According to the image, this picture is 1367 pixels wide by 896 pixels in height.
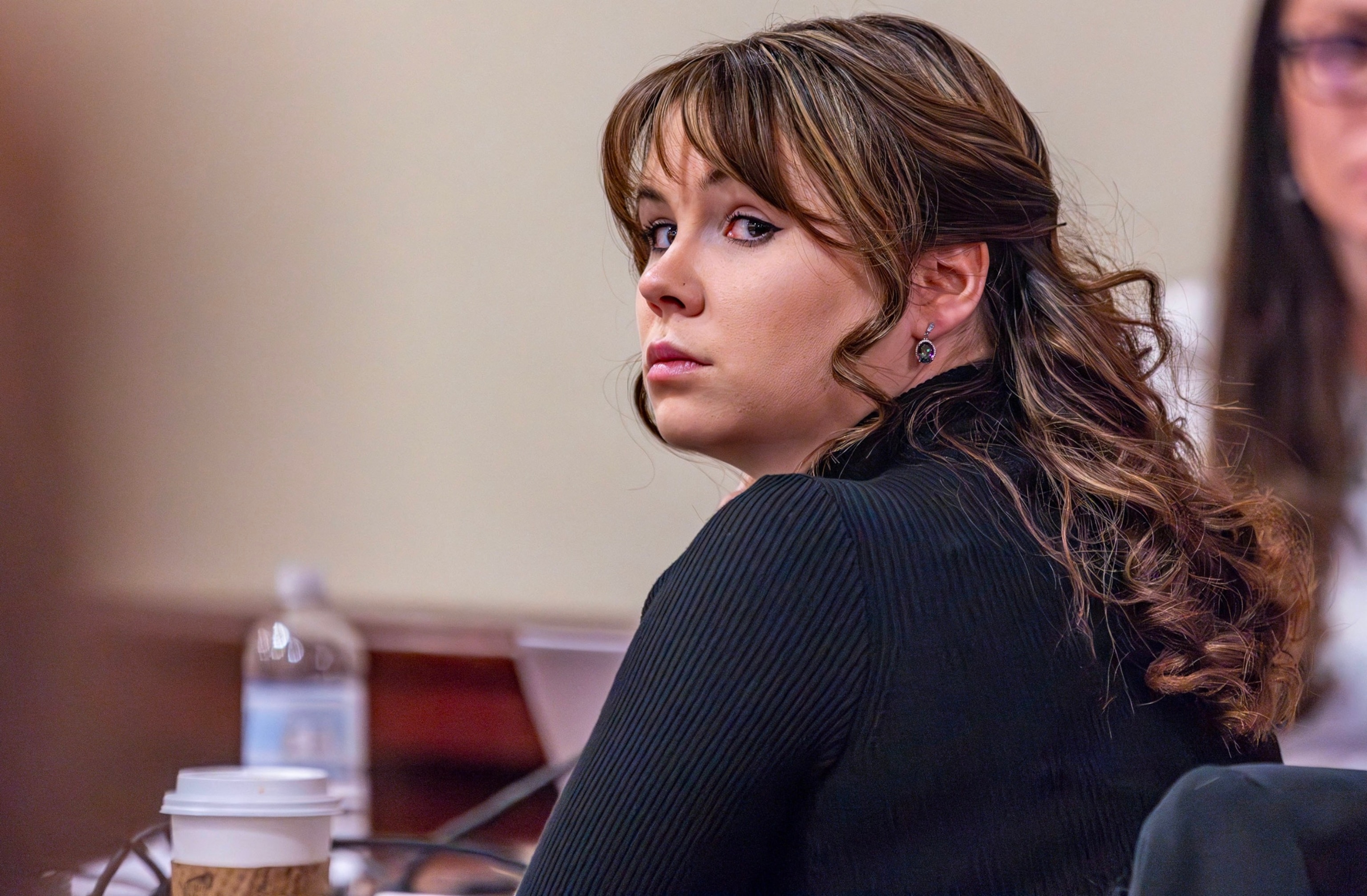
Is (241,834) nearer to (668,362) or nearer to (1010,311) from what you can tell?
(668,362)

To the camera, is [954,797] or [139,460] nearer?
[954,797]

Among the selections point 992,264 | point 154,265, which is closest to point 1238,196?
point 992,264

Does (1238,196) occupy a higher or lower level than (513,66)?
lower

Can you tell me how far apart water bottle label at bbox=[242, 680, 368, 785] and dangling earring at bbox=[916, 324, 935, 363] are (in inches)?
38.7

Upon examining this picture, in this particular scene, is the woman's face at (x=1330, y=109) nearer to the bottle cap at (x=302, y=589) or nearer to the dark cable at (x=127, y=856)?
the bottle cap at (x=302, y=589)

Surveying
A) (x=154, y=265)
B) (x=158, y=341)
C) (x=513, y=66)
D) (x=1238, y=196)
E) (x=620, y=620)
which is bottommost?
(x=620, y=620)

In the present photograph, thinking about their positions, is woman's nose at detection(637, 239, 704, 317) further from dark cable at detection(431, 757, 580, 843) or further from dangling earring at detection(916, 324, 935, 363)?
dark cable at detection(431, 757, 580, 843)

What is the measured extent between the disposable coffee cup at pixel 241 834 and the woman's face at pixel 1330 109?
165cm

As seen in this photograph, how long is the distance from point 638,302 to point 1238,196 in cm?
133

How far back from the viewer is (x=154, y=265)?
8.05 ft

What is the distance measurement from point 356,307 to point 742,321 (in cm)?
174

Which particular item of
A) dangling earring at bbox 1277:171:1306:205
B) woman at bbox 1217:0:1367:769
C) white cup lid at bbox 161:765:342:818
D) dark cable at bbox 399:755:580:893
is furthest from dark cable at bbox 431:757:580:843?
dangling earring at bbox 1277:171:1306:205

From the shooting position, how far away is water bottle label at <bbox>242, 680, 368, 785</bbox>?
60.7 inches

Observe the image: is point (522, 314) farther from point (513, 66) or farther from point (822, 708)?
point (822, 708)
